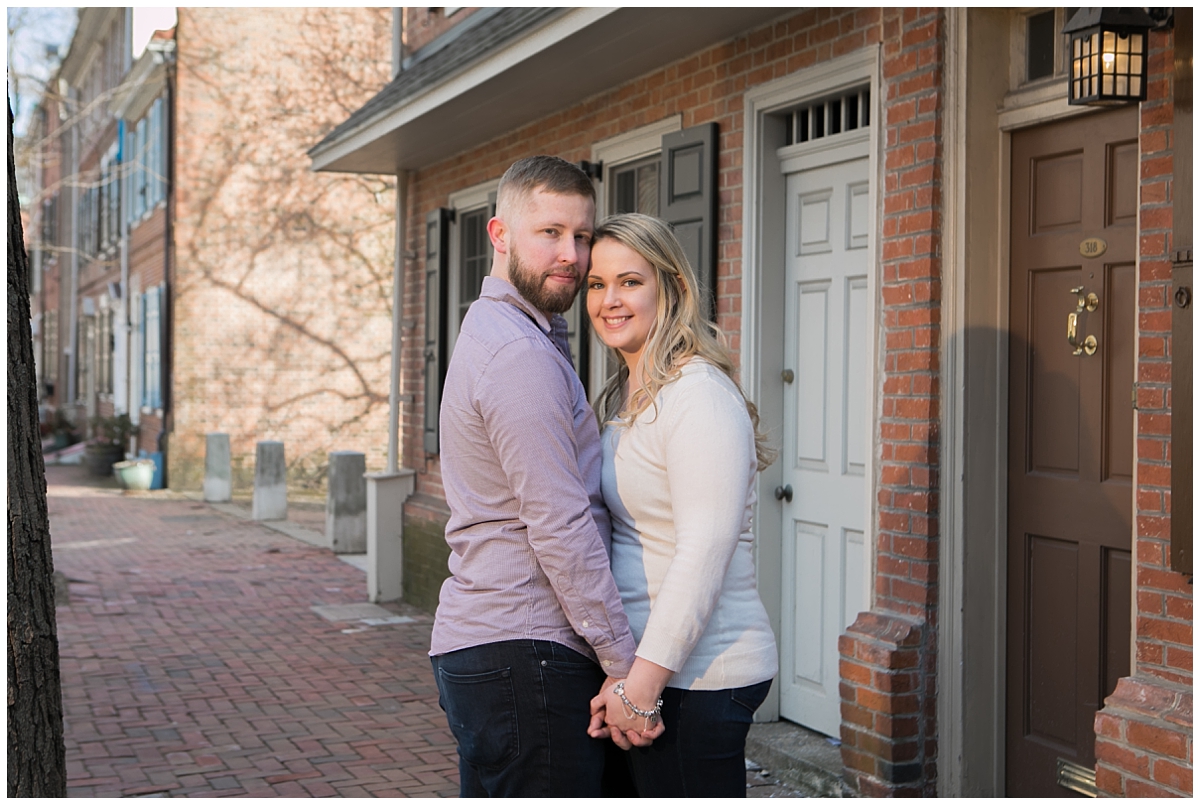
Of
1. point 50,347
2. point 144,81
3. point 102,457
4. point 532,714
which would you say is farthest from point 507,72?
point 50,347

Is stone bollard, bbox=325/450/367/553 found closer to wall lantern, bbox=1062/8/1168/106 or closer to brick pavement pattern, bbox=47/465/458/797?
brick pavement pattern, bbox=47/465/458/797

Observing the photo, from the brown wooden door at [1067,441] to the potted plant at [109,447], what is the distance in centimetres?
1899

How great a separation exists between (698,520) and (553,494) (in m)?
0.28

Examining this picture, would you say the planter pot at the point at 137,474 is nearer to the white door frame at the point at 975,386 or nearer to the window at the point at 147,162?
the window at the point at 147,162

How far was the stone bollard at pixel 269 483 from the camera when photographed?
1510 cm

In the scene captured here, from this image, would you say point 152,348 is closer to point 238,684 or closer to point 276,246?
point 276,246

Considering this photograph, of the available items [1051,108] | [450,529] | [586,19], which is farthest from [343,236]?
[450,529]

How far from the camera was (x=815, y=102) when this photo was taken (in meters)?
5.23

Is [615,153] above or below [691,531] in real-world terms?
above

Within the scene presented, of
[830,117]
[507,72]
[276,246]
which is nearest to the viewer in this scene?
[830,117]

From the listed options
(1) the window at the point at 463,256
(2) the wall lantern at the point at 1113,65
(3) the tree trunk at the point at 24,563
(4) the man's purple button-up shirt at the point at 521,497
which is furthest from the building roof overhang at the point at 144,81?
(4) the man's purple button-up shirt at the point at 521,497

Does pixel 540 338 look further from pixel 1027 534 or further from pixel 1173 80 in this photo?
pixel 1027 534

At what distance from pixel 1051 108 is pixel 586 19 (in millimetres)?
2210

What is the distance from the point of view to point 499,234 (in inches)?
96.7
